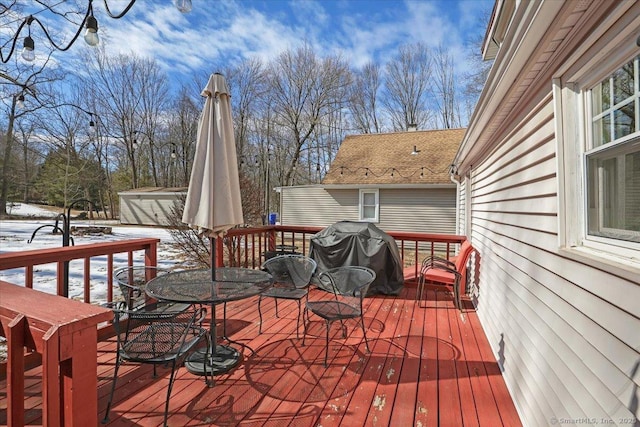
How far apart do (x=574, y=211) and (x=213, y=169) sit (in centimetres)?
224

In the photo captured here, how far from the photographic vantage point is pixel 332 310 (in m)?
2.90

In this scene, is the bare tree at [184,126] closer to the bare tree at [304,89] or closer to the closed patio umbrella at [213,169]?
the bare tree at [304,89]

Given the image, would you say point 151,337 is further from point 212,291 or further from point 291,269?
point 291,269

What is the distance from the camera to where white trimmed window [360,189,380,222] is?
1256 centimetres

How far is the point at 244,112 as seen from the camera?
2166 cm

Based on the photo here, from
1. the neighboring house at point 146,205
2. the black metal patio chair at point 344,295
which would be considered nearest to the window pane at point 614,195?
the black metal patio chair at point 344,295

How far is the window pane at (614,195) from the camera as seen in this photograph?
4.19 feet

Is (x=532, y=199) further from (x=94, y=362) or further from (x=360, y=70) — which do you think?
(x=360, y=70)

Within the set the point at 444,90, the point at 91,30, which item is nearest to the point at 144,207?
the point at 91,30

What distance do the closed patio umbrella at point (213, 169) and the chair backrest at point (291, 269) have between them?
1150 mm

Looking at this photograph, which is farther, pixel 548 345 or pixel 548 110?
pixel 548 110

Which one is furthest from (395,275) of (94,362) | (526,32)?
(94,362)

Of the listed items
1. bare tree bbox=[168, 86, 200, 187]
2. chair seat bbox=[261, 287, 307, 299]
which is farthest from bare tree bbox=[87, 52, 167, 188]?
chair seat bbox=[261, 287, 307, 299]

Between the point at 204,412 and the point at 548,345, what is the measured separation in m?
2.04
